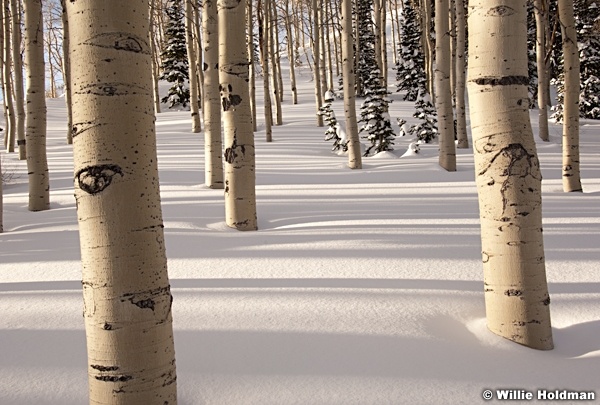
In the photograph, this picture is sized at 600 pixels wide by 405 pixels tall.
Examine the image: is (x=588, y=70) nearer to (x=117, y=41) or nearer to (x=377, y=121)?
(x=377, y=121)

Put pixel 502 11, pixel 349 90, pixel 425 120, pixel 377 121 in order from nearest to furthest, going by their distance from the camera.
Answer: pixel 502 11, pixel 349 90, pixel 377 121, pixel 425 120

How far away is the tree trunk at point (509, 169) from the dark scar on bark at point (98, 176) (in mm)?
1909

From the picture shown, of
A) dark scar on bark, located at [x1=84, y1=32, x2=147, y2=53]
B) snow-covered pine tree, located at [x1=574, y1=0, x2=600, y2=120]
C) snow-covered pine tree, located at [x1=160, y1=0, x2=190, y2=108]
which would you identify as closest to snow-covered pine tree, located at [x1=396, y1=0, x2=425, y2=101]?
snow-covered pine tree, located at [x1=574, y1=0, x2=600, y2=120]

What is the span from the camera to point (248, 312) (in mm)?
2982

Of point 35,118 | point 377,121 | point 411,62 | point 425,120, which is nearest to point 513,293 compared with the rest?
point 35,118

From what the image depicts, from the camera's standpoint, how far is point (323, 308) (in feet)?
9.94

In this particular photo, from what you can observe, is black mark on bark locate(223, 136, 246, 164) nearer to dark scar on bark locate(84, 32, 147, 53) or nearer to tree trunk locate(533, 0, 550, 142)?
dark scar on bark locate(84, 32, 147, 53)

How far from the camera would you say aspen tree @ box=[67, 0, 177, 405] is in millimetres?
1762

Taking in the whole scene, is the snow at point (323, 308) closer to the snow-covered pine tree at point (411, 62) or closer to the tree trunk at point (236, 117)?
the tree trunk at point (236, 117)

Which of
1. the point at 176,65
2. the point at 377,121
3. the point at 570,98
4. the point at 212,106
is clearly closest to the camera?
the point at 570,98

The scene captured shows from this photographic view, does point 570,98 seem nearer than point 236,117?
No

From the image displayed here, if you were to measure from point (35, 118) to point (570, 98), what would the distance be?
787 cm

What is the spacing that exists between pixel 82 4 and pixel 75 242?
3504mm

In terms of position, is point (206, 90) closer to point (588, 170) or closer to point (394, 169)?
point (394, 169)
